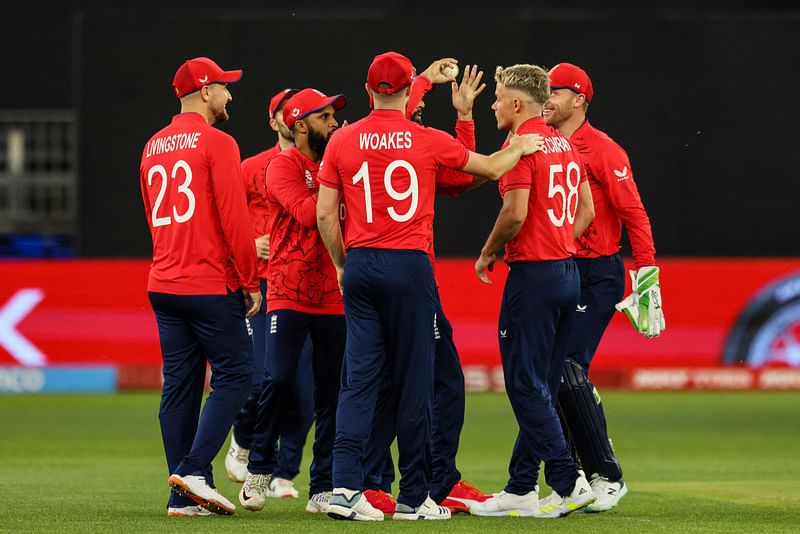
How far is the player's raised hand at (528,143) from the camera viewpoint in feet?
24.6

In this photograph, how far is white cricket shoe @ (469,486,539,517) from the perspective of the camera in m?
7.83

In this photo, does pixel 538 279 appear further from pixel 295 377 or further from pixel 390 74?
pixel 295 377

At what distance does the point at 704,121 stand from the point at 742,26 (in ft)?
3.97

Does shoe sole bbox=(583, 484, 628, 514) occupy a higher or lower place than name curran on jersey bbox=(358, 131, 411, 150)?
lower

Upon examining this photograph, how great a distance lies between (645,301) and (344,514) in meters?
2.26

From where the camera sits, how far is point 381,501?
7625 mm

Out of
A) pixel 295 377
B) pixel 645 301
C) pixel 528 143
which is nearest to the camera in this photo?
pixel 528 143

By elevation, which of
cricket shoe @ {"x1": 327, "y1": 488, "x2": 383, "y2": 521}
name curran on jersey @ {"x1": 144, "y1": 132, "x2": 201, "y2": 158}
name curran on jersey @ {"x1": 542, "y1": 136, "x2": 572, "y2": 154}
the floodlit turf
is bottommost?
the floodlit turf

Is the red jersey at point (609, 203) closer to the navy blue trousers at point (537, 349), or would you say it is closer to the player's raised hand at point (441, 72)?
the navy blue trousers at point (537, 349)

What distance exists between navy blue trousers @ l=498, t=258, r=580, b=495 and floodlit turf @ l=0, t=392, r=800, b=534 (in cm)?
36

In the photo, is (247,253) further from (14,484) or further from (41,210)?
(41,210)

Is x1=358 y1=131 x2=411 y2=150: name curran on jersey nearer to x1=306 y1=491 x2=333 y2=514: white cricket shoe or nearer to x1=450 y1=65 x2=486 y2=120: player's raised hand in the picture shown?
x1=450 y1=65 x2=486 y2=120: player's raised hand

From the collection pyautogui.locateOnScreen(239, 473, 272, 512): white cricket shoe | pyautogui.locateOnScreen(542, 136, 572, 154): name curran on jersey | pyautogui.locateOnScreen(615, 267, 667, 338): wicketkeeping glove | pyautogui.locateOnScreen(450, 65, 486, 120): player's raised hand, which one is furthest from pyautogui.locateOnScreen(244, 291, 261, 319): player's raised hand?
pyautogui.locateOnScreen(615, 267, 667, 338): wicketkeeping glove

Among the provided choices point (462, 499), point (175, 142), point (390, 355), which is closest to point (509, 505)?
point (462, 499)
